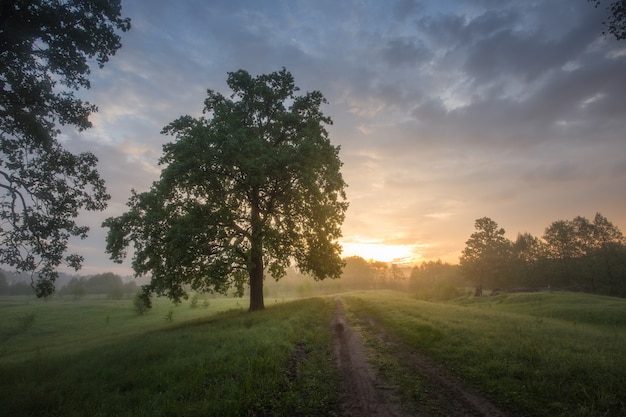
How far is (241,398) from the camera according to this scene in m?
7.47

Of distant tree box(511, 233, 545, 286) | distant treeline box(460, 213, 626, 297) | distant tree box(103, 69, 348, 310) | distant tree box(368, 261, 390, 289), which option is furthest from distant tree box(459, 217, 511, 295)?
distant tree box(368, 261, 390, 289)

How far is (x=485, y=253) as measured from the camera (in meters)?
67.1

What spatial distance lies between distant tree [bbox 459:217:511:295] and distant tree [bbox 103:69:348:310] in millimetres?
55547

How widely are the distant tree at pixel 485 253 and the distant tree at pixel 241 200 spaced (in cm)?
5555

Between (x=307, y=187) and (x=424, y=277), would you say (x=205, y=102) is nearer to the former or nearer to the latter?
(x=307, y=187)

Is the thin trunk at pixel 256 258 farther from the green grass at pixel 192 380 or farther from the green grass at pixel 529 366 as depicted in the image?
the green grass at pixel 529 366

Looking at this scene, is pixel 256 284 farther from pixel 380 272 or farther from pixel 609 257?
pixel 380 272

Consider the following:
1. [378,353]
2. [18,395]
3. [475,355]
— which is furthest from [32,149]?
[475,355]

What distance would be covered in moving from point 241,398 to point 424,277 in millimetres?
138272

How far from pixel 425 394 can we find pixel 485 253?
2733 inches

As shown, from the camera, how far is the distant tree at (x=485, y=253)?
66.8 metres

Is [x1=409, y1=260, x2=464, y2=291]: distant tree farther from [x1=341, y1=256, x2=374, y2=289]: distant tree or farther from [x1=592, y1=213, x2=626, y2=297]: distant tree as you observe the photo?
[x1=592, y1=213, x2=626, y2=297]: distant tree

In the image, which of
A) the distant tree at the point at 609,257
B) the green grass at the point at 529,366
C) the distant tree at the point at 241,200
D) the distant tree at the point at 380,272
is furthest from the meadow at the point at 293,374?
the distant tree at the point at 380,272

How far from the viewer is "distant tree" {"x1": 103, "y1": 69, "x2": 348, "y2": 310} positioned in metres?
20.0
